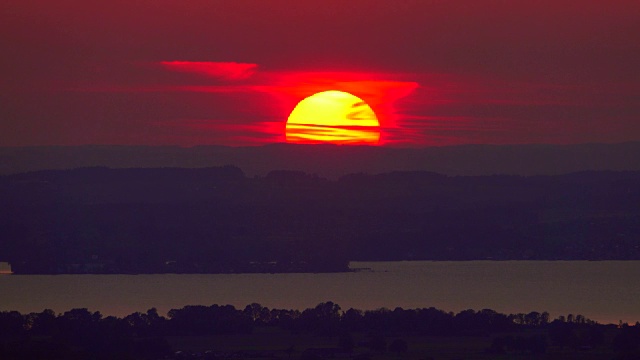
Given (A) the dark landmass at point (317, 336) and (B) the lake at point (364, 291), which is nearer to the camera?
(A) the dark landmass at point (317, 336)

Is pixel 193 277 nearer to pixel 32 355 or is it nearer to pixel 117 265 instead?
pixel 117 265

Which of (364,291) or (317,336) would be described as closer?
(317,336)

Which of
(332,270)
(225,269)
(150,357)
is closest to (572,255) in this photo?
(332,270)

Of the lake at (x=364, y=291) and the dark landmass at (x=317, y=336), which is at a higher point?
the lake at (x=364, y=291)

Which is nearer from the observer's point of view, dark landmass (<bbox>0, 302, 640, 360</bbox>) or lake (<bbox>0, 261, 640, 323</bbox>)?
dark landmass (<bbox>0, 302, 640, 360</bbox>)

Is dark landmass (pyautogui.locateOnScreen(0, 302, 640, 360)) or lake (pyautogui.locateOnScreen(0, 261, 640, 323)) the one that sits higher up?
lake (pyautogui.locateOnScreen(0, 261, 640, 323))
